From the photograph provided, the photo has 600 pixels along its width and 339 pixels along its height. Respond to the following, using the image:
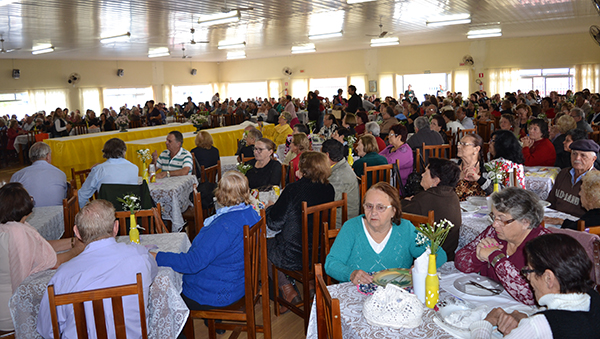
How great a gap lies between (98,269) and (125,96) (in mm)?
19980

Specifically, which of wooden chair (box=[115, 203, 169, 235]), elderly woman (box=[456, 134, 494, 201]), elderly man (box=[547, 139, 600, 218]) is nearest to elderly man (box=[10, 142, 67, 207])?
wooden chair (box=[115, 203, 169, 235])

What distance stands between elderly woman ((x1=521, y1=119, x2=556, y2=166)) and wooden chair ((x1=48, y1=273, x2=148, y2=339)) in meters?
4.38

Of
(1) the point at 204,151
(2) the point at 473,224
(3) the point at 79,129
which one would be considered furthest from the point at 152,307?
(3) the point at 79,129

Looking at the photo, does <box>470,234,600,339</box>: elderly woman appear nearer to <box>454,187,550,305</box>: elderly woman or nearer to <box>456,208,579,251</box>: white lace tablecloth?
<box>454,187,550,305</box>: elderly woman

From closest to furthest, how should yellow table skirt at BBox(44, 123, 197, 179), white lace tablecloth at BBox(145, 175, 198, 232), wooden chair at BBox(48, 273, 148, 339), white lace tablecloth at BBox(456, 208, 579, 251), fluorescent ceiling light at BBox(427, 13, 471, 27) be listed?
wooden chair at BBox(48, 273, 148, 339)
white lace tablecloth at BBox(456, 208, 579, 251)
white lace tablecloth at BBox(145, 175, 198, 232)
yellow table skirt at BBox(44, 123, 197, 179)
fluorescent ceiling light at BBox(427, 13, 471, 27)

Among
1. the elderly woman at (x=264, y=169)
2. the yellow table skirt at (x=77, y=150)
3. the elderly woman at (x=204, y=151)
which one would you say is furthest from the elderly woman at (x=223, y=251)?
the yellow table skirt at (x=77, y=150)

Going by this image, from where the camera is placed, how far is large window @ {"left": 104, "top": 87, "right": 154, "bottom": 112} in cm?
1950

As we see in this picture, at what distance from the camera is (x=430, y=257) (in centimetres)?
177

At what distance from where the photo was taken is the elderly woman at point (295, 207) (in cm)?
297

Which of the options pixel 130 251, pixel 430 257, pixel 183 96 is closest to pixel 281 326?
pixel 130 251

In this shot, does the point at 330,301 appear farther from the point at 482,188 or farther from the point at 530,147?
the point at 530,147

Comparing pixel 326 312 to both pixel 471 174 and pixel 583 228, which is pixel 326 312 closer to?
pixel 583 228

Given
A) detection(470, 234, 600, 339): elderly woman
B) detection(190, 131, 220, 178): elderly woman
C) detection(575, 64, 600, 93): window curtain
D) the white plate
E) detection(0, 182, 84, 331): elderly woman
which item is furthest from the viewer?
detection(575, 64, 600, 93): window curtain

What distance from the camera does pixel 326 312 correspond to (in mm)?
1544
